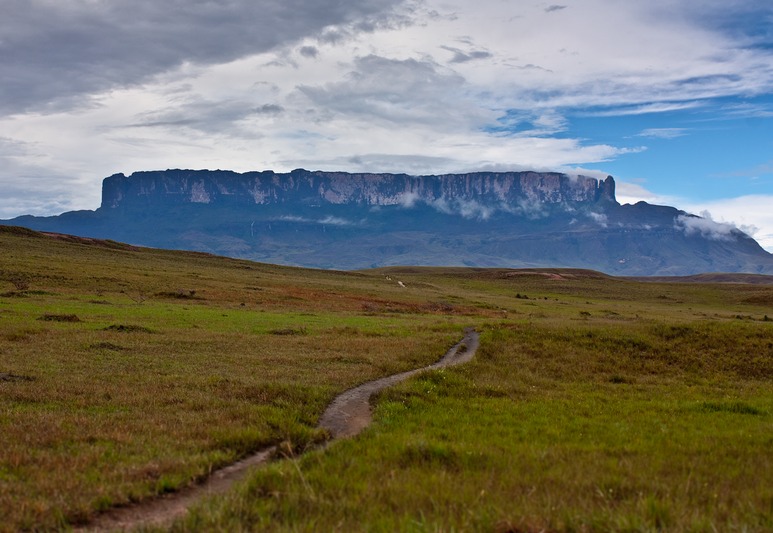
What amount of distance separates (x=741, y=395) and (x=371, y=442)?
49.7ft

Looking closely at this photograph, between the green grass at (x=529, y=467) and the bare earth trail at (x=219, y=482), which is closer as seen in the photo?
the green grass at (x=529, y=467)

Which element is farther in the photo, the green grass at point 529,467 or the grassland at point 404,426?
the grassland at point 404,426

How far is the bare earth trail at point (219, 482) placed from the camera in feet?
25.7

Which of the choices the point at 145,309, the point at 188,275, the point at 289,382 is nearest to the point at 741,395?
the point at 289,382

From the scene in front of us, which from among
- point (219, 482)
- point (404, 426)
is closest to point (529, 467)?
point (404, 426)

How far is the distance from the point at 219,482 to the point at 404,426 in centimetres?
480

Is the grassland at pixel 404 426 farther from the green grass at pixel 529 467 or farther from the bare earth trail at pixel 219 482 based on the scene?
the bare earth trail at pixel 219 482

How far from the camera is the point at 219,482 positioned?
376 inches

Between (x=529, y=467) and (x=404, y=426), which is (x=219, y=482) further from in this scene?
(x=529, y=467)

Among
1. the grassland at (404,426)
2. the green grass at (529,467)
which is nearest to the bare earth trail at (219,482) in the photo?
the grassland at (404,426)

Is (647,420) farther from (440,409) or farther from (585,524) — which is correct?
(585,524)

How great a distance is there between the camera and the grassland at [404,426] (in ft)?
25.6

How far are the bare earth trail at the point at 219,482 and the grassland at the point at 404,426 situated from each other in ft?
0.81

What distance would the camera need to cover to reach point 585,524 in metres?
7.08
